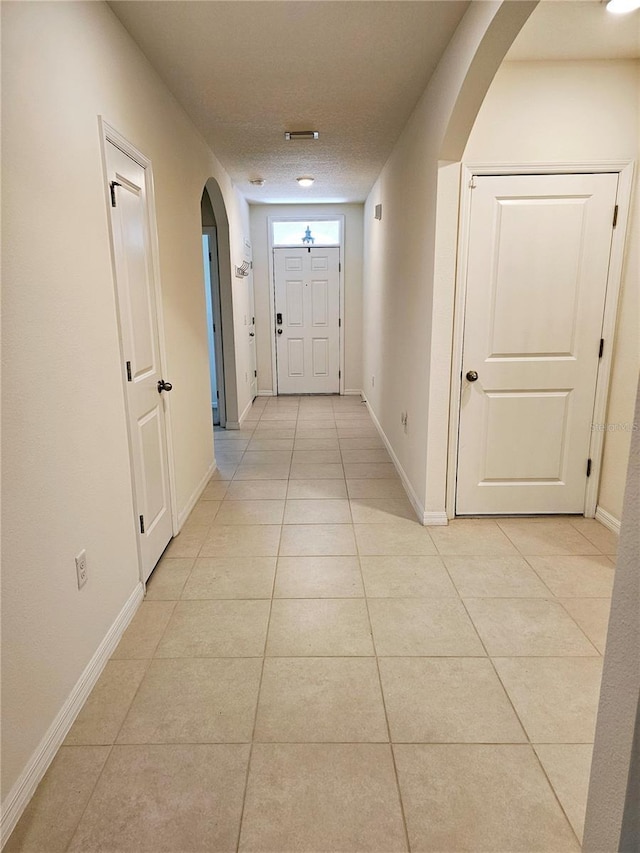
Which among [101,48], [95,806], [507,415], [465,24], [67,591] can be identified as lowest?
[95,806]

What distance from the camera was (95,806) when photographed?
144 centimetres

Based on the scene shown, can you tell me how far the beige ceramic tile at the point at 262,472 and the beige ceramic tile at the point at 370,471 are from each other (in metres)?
0.50

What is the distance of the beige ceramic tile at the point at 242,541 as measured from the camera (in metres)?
2.87

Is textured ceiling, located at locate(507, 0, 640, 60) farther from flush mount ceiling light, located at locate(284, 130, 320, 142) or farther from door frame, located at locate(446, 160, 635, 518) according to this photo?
flush mount ceiling light, located at locate(284, 130, 320, 142)

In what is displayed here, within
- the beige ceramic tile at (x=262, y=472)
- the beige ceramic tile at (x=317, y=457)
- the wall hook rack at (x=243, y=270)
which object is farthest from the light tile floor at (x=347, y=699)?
the wall hook rack at (x=243, y=270)

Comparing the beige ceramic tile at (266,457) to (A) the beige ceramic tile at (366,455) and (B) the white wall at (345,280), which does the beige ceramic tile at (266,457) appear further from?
(B) the white wall at (345,280)

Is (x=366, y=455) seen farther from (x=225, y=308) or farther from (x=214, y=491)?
(x=225, y=308)

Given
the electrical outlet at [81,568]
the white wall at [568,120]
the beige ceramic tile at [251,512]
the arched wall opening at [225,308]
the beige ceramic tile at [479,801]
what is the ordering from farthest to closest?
the arched wall opening at [225,308]
the beige ceramic tile at [251,512]
the white wall at [568,120]
the electrical outlet at [81,568]
the beige ceramic tile at [479,801]

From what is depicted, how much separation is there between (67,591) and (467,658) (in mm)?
1470

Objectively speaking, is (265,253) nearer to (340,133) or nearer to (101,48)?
(340,133)

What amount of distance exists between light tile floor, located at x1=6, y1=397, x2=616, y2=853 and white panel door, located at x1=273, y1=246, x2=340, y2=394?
4416 millimetres

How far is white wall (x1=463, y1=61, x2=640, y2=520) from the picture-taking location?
2.70m

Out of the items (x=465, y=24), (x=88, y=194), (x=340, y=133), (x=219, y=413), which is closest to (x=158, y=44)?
(x=88, y=194)

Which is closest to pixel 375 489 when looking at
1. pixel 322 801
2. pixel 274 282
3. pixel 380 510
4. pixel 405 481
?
pixel 405 481
